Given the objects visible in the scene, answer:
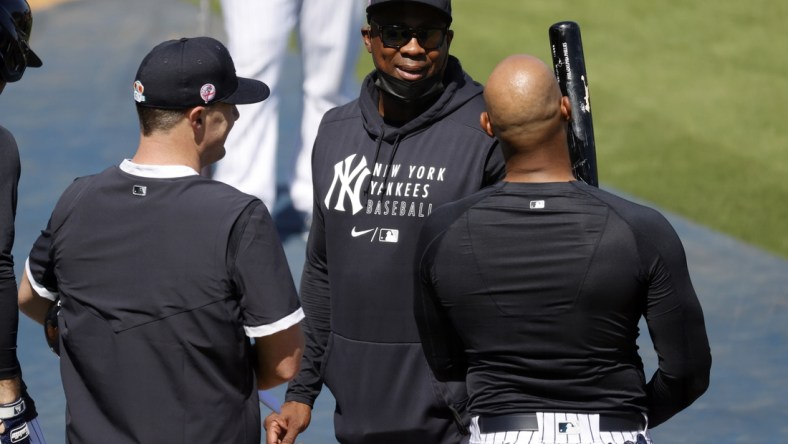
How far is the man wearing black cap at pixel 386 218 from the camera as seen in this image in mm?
3625

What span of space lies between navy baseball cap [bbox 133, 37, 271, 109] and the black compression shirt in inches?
25.9

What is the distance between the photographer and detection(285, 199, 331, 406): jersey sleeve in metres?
3.87

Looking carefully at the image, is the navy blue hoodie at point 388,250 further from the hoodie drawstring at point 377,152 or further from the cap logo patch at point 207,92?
the cap logo patch at point 207,92

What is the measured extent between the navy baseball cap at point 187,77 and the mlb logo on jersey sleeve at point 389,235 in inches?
24.5

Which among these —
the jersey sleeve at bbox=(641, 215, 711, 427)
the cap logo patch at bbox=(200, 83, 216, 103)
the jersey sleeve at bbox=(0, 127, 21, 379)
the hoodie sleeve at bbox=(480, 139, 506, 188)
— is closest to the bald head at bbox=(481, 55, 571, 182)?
the jersey sleeve at bbox=(641, 215, 711, 427)

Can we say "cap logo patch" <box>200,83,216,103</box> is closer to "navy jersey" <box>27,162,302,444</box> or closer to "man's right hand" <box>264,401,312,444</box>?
"navy jersey" <box>27,162,302,444</box>

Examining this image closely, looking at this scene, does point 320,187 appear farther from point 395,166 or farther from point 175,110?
point 175,110

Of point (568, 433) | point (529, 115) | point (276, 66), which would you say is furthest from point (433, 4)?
point (276, 66)

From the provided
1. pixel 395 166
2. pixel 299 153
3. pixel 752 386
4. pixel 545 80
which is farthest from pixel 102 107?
pixel 545 80

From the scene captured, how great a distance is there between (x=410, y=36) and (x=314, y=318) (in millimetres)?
932

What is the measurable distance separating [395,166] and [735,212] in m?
4.99

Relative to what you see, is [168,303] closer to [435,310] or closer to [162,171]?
[162,171]

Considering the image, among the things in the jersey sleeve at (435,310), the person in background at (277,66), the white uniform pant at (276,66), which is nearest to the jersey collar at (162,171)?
the jersey sleeve at (435,310)

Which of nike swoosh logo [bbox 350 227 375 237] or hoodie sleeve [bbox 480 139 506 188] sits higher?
hoodie sleeve [bbox 480 139 506 188]
